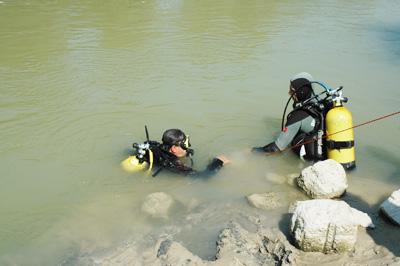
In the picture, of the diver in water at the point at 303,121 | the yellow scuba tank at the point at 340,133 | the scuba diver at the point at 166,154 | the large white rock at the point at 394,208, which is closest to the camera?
the large white rock at the point at 394,208

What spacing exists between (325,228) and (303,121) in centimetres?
210

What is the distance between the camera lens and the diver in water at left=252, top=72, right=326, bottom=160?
589 cm

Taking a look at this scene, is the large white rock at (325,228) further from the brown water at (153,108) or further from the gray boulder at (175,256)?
the gray boulder at (175,256)

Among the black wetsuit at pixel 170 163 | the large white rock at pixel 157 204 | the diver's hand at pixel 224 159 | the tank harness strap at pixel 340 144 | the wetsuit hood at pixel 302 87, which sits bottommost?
the large white rock at pixel 157 204

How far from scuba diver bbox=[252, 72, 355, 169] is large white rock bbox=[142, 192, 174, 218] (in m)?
1.80

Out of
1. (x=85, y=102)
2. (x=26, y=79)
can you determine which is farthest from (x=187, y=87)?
(x=26, y=79)

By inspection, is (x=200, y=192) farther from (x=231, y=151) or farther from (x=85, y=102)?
(x=85, y=102)

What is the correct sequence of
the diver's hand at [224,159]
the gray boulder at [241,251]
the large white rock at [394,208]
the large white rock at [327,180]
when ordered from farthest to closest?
the diver's hand at [224,159] → the large white rock at [327,180] → the large white rock at [394,208] → the gray boulder at [241,251]

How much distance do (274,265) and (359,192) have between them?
2.17 meters

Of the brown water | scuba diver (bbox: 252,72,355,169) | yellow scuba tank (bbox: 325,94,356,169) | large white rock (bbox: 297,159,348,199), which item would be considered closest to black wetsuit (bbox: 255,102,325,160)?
scuba diver (bbox: 252,72,355,169)

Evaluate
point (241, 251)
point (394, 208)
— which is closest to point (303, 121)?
point (394, 208)

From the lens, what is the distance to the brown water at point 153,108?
17.7ft

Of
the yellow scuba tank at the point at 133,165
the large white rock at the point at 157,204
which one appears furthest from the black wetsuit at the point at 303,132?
the yellow scuba tank at the point at 133,165

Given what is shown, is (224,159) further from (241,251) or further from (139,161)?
A: (241,251)
